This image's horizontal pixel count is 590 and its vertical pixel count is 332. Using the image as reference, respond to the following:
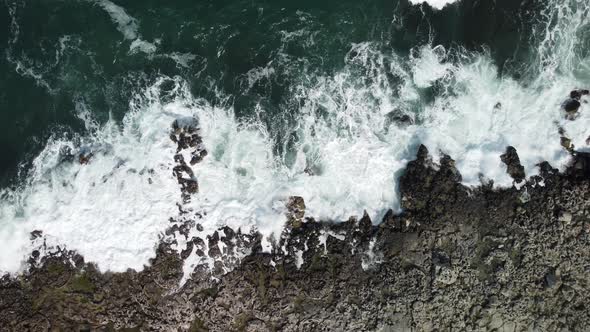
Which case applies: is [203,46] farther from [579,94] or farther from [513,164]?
[579,94]

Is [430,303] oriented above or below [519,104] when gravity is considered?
below

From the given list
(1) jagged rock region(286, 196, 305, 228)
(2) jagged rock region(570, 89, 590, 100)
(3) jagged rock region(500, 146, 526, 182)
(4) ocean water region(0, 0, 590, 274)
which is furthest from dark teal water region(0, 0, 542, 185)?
(3) jagged rock region(500, 146, 526, 182)

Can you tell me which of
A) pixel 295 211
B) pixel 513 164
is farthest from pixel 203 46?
pixel 513 164

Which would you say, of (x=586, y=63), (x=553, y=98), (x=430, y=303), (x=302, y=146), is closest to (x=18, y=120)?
(x=302, y=146)

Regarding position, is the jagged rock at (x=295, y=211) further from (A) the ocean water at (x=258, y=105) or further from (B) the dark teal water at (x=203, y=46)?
(B) the dark teal water at (x=203, y=46)

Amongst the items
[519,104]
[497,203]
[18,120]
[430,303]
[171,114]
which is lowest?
[430,303]

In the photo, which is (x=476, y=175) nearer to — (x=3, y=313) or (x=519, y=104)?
(x=519, y=104)
